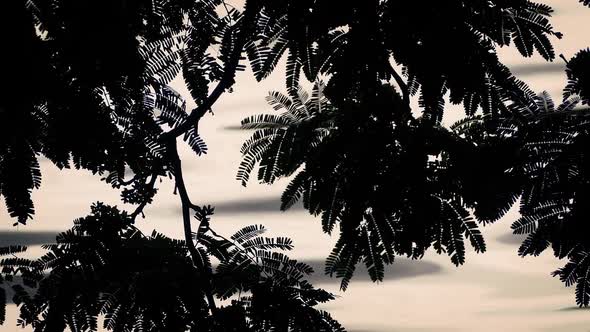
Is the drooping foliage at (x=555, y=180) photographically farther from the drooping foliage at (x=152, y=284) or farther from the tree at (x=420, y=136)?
the drooping foliage at (x=152, y=284)

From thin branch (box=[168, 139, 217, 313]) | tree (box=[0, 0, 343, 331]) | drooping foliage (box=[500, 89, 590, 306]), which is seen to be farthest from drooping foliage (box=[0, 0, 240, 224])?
drooping foliage (box=[500, 89, 590, 306])

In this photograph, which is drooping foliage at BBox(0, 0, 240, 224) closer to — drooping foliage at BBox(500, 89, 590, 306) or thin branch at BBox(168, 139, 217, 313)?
thin branch at BBox(168, 139, 217, 313)

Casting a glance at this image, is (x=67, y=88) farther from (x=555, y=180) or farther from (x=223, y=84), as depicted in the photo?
(x=555, y=180)

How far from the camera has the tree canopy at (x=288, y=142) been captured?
3.49m

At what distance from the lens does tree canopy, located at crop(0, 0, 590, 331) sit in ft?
11.5

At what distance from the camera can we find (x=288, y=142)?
18.3 ft

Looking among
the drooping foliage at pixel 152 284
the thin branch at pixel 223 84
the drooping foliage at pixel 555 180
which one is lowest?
the drooping foliage at pixel 152 284

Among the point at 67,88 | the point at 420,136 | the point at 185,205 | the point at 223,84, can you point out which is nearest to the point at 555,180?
the point at 420,136

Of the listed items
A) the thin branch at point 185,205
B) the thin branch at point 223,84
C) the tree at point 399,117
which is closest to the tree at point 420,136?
the tree at point 399,117

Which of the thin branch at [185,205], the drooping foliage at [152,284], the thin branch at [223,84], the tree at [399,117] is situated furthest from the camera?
the thin branch at [185,205]

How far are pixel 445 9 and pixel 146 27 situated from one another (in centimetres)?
207

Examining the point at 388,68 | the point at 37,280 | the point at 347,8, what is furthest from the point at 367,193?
the point at 37,280

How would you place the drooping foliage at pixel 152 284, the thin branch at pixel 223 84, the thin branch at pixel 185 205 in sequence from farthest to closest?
the thin branch at pixel 185 205
the thin branch at pixel 223 84
the drooping foliage at pixel 152 284

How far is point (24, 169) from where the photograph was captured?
4.06 m
